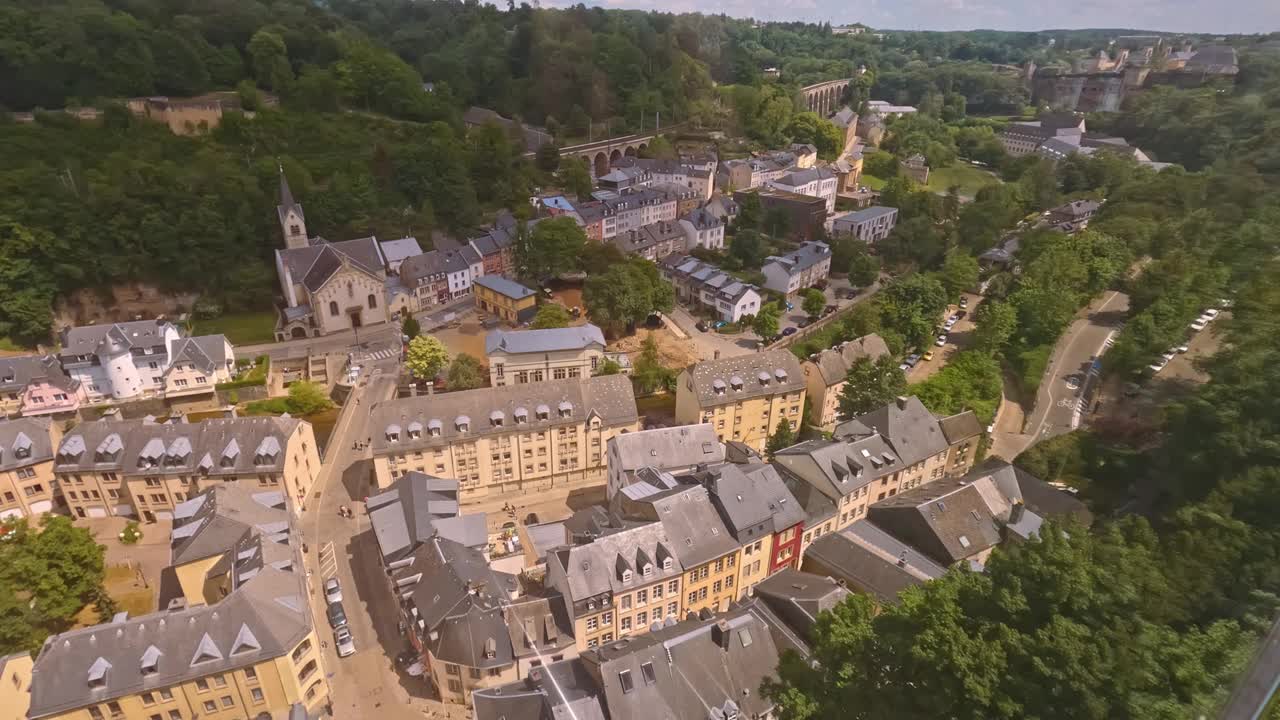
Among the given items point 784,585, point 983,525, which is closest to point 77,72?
point 784,585

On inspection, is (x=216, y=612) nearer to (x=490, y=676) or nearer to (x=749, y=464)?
(x=490, y=676)

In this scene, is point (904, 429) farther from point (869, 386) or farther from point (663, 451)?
point (663, 451)

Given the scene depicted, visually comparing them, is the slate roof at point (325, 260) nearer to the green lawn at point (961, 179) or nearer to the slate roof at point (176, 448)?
the slate roof at point (176, 448)

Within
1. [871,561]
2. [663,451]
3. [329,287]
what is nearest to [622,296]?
[663,451]

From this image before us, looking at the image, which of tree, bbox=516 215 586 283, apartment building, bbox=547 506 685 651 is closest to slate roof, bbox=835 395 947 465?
apartment building, bbox=547 506 685 651

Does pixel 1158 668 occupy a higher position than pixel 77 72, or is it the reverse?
pixel 77 72

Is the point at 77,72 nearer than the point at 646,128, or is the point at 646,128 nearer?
the point at 77,72
